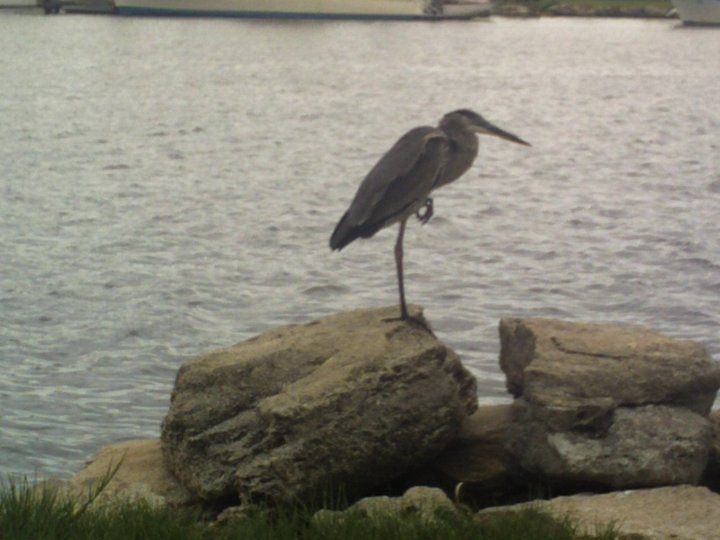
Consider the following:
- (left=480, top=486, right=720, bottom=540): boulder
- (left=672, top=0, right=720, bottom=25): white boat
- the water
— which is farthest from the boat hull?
(left=480, top=486, right=720, bottom=540): boulder

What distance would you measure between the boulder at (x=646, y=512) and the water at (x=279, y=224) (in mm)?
3139

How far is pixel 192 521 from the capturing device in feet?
16.9

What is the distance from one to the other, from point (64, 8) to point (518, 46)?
29.5 m

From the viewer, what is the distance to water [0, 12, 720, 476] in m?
10.2

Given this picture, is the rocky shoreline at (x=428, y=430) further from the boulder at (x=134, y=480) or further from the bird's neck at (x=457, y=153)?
the bird's neck at (x=457, y=153)

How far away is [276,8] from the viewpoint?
68.4 metres

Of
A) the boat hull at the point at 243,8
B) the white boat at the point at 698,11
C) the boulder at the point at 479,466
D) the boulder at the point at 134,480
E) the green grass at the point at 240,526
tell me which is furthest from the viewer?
the white boat at the point at 698,11

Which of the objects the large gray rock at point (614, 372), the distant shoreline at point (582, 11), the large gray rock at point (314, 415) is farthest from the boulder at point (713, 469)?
the distant shoreline at point (582, 11)

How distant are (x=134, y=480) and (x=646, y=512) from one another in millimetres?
2266

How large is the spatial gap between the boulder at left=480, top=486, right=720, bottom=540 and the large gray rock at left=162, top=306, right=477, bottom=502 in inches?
25.0

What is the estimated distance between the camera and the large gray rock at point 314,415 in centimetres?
583

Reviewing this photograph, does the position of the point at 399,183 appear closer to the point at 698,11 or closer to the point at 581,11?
→ the point at 698,11

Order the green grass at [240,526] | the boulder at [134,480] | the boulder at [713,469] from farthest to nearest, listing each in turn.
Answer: the boulder at [713,469] → the boulder at [134,480] → the green grass at [240,526]

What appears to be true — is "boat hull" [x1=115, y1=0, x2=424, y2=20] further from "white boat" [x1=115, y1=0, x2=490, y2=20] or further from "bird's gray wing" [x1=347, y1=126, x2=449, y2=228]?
"bird's gray wing" [x1=347, y1=126, x2=449, y2=228]
